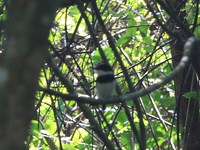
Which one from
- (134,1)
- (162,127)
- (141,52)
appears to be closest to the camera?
(162,127)

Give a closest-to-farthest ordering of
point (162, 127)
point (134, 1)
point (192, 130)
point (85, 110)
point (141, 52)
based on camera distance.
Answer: point (85, 110) → point (192, 130) → point (162, 127) → point (134, 1) → point (141, 52)

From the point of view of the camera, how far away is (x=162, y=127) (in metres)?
4.66

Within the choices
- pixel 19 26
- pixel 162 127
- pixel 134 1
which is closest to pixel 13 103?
pixel 19 26

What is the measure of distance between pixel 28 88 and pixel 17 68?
0.14ft

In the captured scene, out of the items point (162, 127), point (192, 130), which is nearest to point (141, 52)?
point (162, 127)

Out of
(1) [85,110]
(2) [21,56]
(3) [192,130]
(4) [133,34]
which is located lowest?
(3) [192,130]

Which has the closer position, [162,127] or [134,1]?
[162,127]

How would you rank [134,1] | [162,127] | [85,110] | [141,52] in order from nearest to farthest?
[85,110] < [162,127] < [134,1] < [141,52]

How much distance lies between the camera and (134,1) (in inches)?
196

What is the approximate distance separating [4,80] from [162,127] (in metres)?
3.89

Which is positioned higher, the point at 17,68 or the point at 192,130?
the point at 17,68

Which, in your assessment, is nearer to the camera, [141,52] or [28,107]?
[28,107]

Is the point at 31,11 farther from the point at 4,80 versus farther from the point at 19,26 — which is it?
the point at 4,80

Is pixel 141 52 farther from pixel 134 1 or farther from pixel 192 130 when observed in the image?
pixel 192 130
